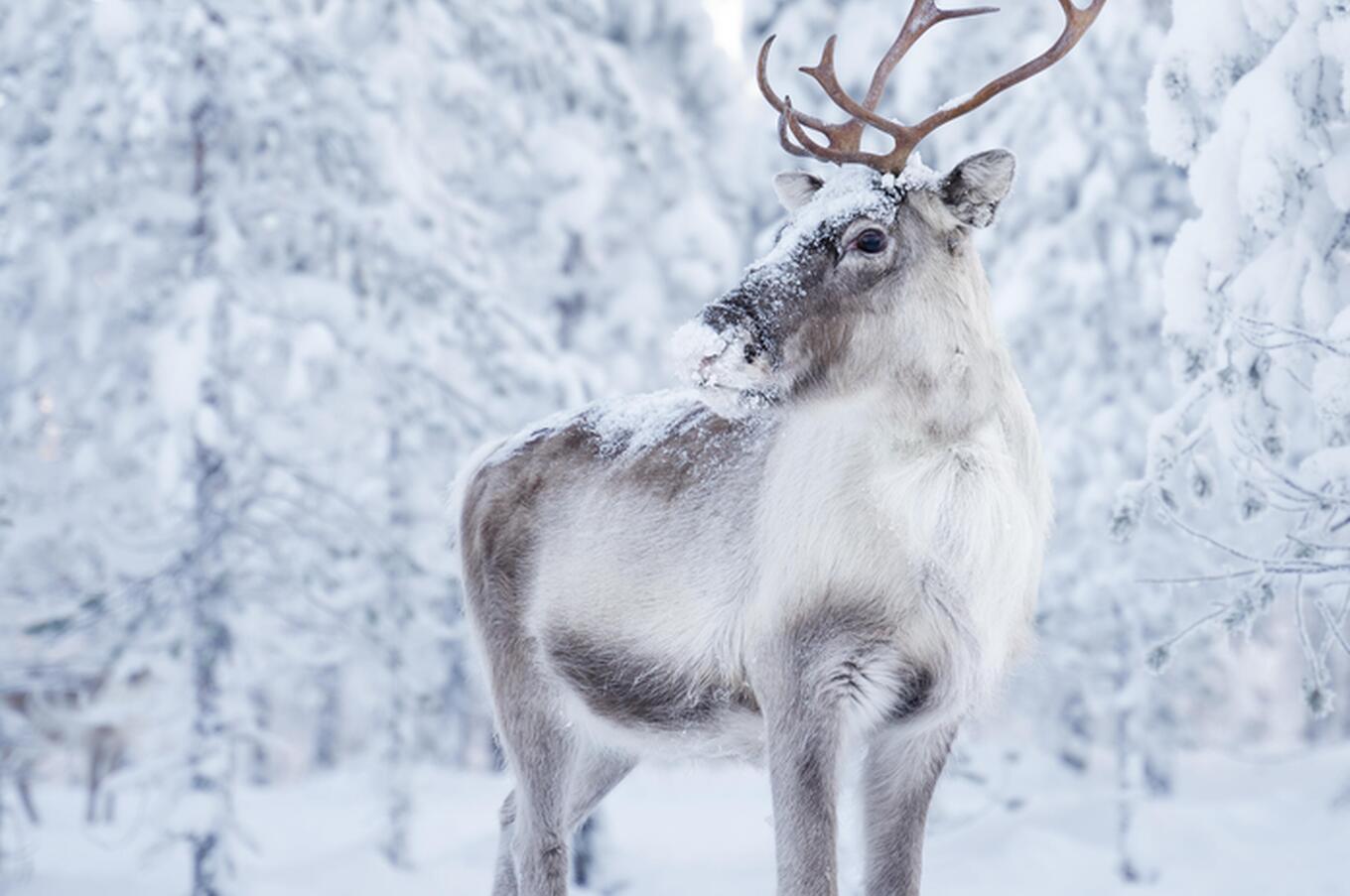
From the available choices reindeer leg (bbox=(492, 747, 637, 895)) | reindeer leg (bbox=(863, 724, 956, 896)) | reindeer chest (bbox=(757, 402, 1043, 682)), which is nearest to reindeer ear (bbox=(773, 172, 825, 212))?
reindeer chest (bbox=(757, 402, 1043, 682))

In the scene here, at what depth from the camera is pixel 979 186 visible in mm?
3758

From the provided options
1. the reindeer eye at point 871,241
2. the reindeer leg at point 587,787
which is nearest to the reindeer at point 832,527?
the reindeer eye at point 871,241

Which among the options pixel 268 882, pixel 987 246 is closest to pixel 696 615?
pixel 268 882

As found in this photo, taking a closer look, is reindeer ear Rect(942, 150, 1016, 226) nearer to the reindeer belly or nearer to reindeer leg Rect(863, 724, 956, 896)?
the reindeer belly

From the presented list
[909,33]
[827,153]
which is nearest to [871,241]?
[827,153]

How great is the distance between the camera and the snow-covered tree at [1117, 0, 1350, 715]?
13.6 ft

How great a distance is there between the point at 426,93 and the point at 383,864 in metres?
6.81

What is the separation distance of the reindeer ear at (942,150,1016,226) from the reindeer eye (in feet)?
0.85

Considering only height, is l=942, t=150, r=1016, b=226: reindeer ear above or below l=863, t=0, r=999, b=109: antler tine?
below

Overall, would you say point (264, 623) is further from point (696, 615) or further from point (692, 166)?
point (696, 615)

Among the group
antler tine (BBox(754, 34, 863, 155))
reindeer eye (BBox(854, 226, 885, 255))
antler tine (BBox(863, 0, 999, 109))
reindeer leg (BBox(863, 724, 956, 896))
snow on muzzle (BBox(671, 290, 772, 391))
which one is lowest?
reindeer leg (BBox(863, 724, 956, 896))

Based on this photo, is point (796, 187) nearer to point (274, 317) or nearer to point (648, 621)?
point (648, 621)

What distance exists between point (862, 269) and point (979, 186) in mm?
427

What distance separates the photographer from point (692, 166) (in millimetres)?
12703
